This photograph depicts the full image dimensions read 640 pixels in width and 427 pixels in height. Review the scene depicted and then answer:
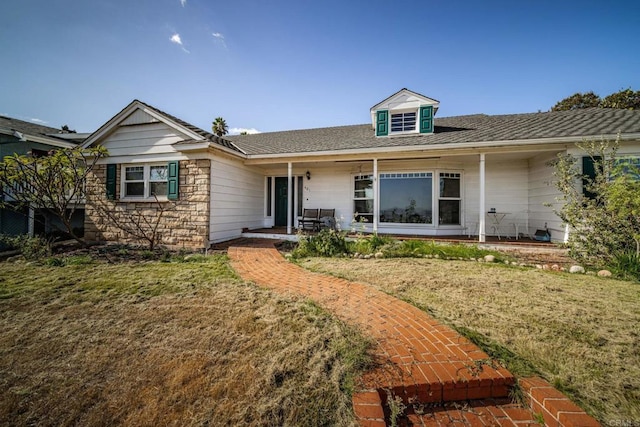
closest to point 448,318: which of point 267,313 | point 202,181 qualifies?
point 267,313

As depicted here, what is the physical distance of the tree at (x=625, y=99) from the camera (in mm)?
18500

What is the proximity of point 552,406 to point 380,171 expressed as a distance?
28.0 ft

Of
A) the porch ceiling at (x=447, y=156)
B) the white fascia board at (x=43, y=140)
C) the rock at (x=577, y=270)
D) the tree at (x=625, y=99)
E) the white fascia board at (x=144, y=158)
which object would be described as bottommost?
the rock at (x=577, y=270)

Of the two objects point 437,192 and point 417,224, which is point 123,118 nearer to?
point 417,224

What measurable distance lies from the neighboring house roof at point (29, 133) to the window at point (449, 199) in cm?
1672

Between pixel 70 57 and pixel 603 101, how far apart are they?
113 ft

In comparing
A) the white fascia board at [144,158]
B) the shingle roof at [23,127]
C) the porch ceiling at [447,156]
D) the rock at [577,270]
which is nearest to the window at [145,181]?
the white fascia board at [144,158]

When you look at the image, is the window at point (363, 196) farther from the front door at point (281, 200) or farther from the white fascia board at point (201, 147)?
the white fascia board at point (201, 147)

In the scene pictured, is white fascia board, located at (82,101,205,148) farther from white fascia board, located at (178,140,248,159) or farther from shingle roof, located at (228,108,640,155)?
shingle roof, located at (228,108,640,155)

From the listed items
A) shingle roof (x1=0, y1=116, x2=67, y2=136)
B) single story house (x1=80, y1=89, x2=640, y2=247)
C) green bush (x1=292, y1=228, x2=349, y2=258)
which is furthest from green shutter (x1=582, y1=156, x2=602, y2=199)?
shingle roof (x1=0, y1=116, x2=67, y2=136)

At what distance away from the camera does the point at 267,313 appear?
3193mm

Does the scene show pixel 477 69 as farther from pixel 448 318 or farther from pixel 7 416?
pixel 7 416

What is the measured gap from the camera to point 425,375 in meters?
1.98

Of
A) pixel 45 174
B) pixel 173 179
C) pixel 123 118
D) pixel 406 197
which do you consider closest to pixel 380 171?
pixel 406 197
